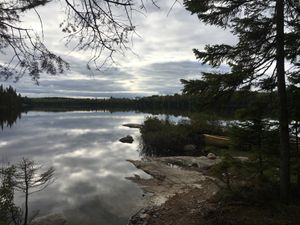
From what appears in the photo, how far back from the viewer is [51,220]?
1057cm

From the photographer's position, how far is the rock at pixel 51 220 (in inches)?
410

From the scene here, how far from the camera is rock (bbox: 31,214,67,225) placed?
34.2 ft

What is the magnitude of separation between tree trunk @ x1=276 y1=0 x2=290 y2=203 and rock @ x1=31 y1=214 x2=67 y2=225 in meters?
6.81

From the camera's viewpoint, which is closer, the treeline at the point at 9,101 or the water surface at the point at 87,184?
the water surface at the point at 87,184

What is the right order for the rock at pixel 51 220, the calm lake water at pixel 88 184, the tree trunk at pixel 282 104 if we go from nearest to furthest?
1. the tree trunk at pixel 282 104
2. the rock at pixel 51 220
3. the calm lake water at pixel 88 184

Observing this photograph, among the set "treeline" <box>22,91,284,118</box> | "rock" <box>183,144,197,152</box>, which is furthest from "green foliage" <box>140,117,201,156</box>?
"treeline" <box>22,91,284,118</box>

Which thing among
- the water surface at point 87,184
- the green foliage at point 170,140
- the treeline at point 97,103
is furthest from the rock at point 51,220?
the treeline at point 97,103

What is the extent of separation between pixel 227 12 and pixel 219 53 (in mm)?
1100

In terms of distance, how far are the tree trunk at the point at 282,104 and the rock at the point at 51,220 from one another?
6.81m

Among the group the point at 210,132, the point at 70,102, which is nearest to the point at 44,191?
the point at 210,132

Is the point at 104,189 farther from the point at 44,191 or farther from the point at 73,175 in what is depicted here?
the point at 73,175

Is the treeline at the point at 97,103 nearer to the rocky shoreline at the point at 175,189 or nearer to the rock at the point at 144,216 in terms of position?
the rocky shoreline at the point at 175,189

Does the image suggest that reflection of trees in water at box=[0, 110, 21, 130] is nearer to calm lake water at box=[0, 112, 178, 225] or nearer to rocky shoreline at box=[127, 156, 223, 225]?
calm lake water at box=[0, 112, 178, 225]

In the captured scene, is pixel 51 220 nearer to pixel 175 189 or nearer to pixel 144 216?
pixel 144 216
